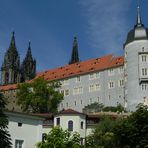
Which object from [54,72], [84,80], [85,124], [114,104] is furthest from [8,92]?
[85,124]

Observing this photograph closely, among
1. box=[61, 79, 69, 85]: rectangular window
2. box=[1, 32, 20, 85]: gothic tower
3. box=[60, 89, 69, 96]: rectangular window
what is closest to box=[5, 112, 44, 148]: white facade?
box=[60, 89, 69, 96]: rectangular window

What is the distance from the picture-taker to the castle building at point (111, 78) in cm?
9575

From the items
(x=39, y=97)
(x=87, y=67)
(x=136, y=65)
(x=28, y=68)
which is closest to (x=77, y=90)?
(x=87, y=67)

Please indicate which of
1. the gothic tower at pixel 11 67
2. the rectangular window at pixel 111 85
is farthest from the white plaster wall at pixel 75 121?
the gothic tower at pixel 11 67

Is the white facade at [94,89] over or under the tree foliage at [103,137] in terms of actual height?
over

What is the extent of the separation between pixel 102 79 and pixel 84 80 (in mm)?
5864

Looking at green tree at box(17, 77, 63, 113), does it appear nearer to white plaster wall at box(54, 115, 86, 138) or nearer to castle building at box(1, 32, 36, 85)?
white plaster wall at box(54, 115, 86, 138)

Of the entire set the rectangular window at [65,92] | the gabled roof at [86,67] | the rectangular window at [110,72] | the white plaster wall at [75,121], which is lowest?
the white plaster wall at [75,121]

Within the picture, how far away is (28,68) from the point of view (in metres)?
175

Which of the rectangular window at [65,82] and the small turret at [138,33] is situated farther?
the rectangular window at [65,82]

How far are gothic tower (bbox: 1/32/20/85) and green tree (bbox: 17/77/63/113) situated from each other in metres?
52.4

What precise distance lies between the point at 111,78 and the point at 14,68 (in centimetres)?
6803

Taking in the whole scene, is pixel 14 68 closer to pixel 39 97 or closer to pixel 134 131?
pixel 39 97

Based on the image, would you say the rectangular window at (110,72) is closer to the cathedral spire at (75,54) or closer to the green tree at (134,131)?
the green tree at (134,131)
